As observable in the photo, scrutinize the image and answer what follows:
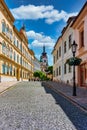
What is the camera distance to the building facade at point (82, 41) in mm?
20609

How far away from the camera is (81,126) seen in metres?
6.14

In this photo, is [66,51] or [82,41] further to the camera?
[66,51]

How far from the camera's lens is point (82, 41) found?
890 inches

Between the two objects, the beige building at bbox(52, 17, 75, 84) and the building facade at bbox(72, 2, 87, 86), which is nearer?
the building facade at bbox(72, 2, 87, 86)

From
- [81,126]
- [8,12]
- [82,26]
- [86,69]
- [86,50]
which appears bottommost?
[81,126]

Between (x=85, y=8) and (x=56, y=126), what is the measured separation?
15.0 meters

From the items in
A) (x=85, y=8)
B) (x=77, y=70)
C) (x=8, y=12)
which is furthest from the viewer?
(x=8, y=12)

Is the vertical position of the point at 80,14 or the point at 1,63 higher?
the point at 80,14

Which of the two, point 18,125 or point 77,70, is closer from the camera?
point 18,125

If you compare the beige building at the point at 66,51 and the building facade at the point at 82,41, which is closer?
the building facade at the point at 82,41

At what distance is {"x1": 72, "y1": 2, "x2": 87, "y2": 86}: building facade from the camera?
20609mm

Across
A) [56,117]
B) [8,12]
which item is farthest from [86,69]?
[8,12]

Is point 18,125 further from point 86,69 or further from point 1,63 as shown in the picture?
point 1,63

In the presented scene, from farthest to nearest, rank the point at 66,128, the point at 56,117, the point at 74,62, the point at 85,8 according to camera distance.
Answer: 1. the point at 85,8
2. the point at 74,62
3. the point at 56,117
4. the point at 66,128
